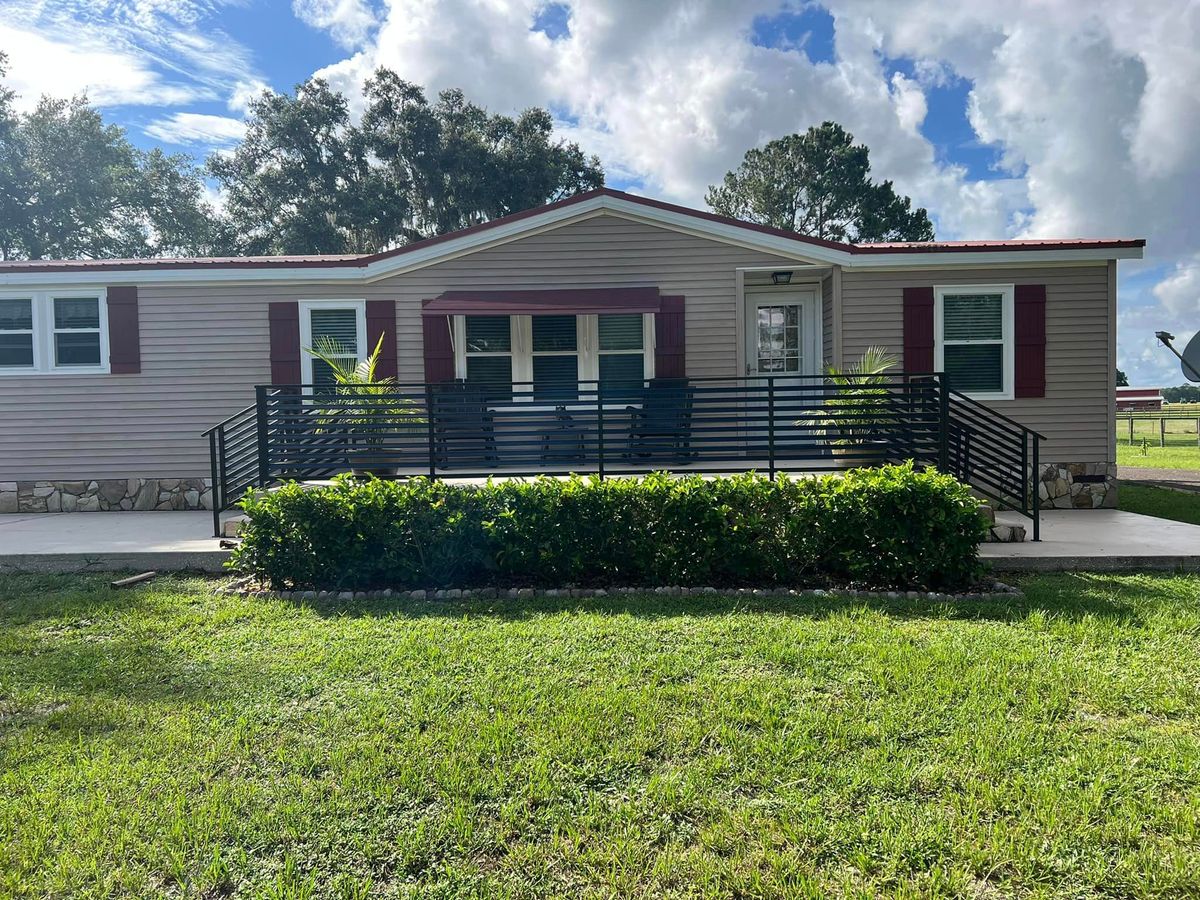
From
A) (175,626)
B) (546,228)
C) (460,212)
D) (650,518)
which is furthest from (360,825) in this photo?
(460,212)

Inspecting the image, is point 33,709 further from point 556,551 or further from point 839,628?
point 839,628

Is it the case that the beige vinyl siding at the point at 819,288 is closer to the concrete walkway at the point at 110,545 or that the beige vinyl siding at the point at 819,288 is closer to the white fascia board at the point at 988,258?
the white fascia board at the point at 988,258

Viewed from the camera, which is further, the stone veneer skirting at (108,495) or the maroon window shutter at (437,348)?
the stone veneer skirting at (108,495)

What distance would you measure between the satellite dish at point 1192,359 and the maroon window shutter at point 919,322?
2871 millimetres

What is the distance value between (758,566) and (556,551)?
4.83 ft

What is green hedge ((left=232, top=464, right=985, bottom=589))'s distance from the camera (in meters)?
5.03

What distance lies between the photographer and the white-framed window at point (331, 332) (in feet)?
28.9

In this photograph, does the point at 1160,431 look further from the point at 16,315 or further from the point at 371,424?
the point at 16,315

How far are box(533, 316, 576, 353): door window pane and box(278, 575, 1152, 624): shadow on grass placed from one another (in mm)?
4741

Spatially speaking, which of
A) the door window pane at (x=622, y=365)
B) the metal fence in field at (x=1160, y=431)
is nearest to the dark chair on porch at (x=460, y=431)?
the door window pane at (x=622, y=365)

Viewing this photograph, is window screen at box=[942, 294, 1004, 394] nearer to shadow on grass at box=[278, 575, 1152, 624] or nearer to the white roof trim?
the white roof trim

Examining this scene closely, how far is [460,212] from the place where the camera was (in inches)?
955

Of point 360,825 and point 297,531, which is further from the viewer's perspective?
point 297,531

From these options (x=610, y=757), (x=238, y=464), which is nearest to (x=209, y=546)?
(x=238, y=464)
